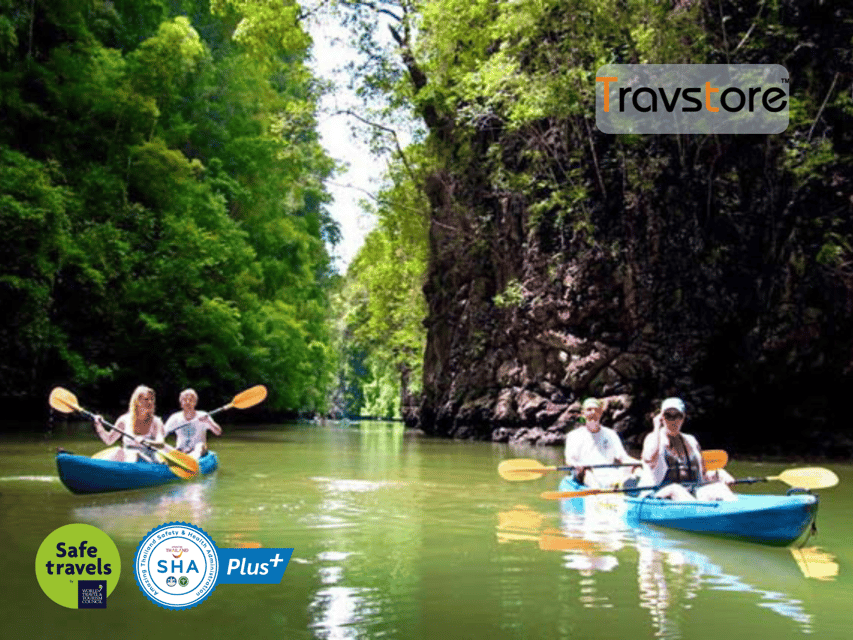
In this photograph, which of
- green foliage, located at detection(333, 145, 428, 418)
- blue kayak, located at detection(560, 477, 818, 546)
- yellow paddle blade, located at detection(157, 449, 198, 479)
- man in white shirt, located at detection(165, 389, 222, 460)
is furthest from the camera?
green foliage, located at detection(333, 145, 428, 418)

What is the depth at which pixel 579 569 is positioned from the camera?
19.8 ft

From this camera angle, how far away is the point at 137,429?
1038 centimetres

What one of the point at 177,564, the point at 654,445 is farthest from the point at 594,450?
the point at 177,564

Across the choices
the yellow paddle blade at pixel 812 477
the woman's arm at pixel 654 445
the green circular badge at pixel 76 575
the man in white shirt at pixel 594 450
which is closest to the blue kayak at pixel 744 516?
the woman's arm at pixel 654 445

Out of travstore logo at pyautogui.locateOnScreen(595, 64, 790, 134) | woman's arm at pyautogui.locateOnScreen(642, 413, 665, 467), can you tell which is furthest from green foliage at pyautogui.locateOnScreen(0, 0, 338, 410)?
woman's arm at pyautogui.locateOnScreen(642, 413, 665, 467)

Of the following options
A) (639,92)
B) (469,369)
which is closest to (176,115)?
(469,369)

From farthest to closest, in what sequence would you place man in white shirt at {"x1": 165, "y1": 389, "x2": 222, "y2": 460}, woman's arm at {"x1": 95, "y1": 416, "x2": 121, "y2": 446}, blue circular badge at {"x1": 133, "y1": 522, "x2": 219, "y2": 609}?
man in white shirt at {"x1": 165, "y1": 389, "x2": 222, "y2": 460} → woman's arm at {"x1": 95, "y1": 416, "x2": 121, "y2": 446} → blue circular badge at {"x1": 133, "y1": 522, "x2": 219, "y2": 609}

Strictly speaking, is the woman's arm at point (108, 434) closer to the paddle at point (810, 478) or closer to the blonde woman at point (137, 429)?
the blonde woman at point (137, 429)

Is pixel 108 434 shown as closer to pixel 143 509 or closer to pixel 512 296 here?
pixel 143 509

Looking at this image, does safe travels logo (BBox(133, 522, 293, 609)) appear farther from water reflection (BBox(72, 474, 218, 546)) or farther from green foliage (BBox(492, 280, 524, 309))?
green foliage (BBox(492, 280, 524, 309))

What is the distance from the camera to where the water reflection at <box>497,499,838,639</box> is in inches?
198

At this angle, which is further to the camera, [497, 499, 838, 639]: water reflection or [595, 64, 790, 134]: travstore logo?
[595, 64, 790, 134]: travstore logo

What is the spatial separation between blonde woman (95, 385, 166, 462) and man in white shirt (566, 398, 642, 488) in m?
4.42

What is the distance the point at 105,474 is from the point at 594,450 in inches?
192
